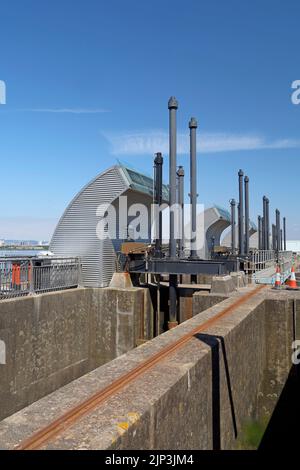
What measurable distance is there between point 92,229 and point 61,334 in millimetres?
4916

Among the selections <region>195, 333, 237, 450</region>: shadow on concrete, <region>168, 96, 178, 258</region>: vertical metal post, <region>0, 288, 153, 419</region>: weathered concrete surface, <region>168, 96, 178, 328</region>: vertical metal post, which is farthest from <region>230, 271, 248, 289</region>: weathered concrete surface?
<region>195, 333, 237, 450</region>: shadow on concrete

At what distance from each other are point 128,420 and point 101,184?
13644 mm

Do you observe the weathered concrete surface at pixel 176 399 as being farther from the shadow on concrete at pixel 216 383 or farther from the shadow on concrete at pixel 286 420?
the shadow on concrete at pixel 286 420

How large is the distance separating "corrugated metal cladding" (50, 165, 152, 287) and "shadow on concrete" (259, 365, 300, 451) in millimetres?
8206

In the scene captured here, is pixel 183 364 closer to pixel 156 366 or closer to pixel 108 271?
pixel 156 366

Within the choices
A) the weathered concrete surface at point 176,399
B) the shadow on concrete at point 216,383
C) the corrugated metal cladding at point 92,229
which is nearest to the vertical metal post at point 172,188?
the corrugated metal cladding at point 92,229

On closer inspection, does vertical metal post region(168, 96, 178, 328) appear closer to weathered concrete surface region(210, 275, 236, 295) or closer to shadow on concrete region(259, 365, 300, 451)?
weathered concrete surface region(210, 275, 236, 295)

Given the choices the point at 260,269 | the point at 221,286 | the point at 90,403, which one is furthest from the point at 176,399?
the point at 260,269

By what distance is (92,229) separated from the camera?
16.5 meters

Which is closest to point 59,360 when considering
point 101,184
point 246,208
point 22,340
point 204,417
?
point 22,340

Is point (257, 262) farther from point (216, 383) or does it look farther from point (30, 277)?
point (216, 383)

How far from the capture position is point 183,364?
17.4 ft

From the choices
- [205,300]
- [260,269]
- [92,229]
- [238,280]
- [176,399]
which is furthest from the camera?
[260,269]

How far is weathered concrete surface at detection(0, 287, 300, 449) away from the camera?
3521mm
